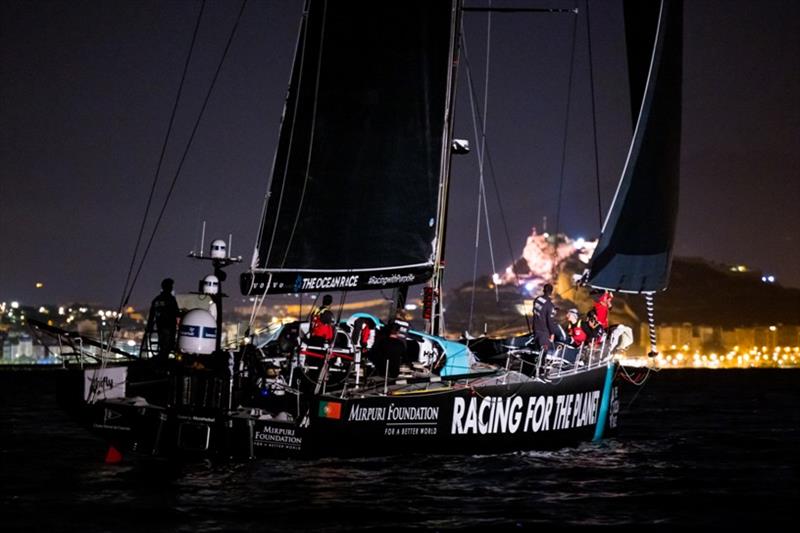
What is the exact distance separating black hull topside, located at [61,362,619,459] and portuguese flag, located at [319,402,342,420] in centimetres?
1

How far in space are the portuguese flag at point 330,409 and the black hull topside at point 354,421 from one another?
0.01 m

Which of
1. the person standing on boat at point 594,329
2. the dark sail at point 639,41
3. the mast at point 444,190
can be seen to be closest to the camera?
the mast at point 444,190

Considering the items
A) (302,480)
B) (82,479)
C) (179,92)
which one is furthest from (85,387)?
(179,92)

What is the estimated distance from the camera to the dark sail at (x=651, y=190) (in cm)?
2020

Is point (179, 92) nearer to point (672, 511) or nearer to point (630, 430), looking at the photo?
point (672, 511)

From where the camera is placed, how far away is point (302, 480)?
1496 cm

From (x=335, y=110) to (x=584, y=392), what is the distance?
6.55 m

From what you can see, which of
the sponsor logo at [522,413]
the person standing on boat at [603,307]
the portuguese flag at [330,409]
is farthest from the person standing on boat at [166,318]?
the person standing on boat at [603,307]

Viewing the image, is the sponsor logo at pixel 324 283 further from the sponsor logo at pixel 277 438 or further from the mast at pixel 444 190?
the sponsor logo at pixel 277 438

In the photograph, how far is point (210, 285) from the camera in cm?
1559

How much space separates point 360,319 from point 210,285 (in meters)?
3.34

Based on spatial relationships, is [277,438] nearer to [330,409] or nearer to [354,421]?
[330,409]

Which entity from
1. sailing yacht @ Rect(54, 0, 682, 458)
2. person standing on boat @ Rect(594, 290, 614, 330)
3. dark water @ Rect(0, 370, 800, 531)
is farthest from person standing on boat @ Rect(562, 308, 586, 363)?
dark water @ Rect(0, 370, 800, 531)

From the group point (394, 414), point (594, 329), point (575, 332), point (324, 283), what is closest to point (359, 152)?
point (324, 283)
